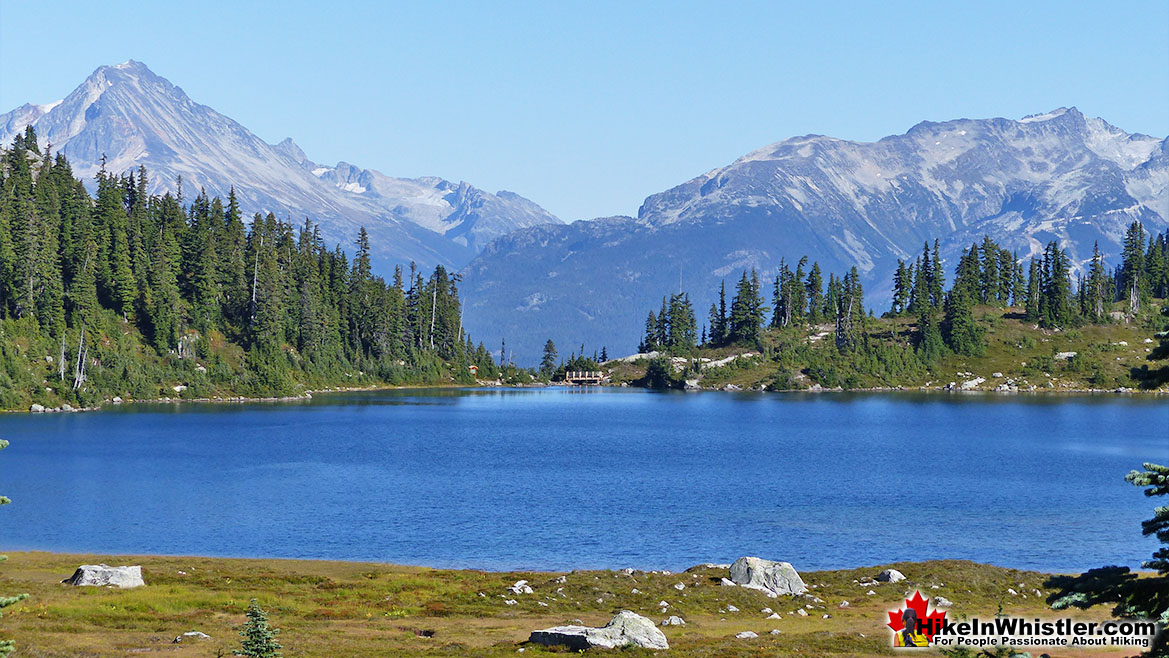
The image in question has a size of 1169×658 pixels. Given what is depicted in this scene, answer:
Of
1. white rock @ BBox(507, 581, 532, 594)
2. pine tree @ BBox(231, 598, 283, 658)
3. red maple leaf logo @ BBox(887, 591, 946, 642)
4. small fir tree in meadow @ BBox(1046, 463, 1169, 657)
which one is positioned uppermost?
small fir tree in meadow @ BBox(1046, 463, 1169, 657)

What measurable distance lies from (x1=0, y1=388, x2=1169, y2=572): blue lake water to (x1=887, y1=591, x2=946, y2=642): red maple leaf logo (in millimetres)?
16082

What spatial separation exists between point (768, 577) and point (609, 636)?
16.6 metres

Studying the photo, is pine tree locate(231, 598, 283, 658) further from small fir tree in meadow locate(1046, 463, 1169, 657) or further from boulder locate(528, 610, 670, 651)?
small fir tree in meadow locate(1046, 463, 1169, 657)

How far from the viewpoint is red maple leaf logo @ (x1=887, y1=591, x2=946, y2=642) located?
43.6 meters

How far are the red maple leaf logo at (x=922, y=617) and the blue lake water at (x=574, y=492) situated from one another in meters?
16.1

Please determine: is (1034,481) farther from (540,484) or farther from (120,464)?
(120,464)

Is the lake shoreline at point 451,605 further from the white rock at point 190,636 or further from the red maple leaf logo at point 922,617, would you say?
the red maple leaf logo at point 922,617

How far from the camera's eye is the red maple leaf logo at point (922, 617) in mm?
43625

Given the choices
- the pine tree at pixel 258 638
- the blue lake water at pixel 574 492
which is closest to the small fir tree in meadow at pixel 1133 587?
the pine tree at pixel 258 638

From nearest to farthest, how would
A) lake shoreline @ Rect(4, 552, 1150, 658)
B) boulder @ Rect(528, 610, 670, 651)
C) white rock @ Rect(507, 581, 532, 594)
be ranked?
boulder @ Rect(528, 610, 670, 651), lake shoreline @ Rect(4, 552, 1150, 658), white rock @ Rect(507, 581, 532, 594)

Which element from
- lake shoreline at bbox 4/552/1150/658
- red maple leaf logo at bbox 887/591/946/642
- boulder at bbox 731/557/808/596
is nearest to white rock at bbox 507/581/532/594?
lake shoreline at bbox 4/552/1150/658

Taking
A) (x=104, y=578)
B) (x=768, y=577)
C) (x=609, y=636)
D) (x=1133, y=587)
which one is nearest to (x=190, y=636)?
(x=104, y=578)

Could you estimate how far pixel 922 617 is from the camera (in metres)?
45.6

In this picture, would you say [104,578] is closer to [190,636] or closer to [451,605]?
[190,636]
